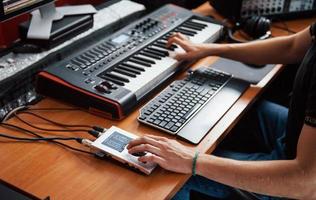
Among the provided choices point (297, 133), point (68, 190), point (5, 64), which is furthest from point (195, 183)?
point (5, 64)

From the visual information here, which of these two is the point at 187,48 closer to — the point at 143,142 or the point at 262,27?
the point at 262,27

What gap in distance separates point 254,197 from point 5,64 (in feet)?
2.86

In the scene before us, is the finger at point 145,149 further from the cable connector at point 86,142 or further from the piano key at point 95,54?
the piano key at point 95,54

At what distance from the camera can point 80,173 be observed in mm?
1074

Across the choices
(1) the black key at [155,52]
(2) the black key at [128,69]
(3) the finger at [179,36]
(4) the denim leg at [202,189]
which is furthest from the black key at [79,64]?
(4) the denim leg at [202,189]

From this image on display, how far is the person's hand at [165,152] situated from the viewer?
107 centimetres

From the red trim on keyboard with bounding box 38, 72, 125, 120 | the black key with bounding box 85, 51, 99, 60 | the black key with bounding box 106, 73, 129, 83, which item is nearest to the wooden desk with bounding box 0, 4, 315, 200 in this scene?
the red trim on keyboard with bounding box 38, 72, 125, 120

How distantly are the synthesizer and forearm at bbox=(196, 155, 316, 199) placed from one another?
0.32 m

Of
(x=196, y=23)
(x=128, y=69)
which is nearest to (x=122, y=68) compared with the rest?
(x=128, y=69)

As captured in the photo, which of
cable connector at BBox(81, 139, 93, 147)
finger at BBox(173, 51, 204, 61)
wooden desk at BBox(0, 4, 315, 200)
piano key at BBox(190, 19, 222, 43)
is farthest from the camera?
piano key at BBox(190, 19, 222, 43)

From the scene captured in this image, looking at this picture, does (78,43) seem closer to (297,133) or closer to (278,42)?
(278,42)

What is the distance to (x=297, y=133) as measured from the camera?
124cm

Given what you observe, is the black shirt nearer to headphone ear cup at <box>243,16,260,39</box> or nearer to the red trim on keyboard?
headphone ear cup at <box>243,16,260,39</box>

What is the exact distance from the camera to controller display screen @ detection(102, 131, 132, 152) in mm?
1113
